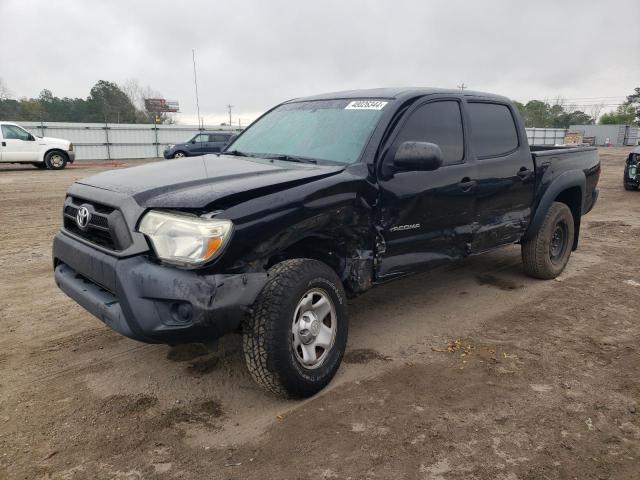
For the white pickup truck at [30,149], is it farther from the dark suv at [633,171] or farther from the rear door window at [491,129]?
the dark suv at [633,171]

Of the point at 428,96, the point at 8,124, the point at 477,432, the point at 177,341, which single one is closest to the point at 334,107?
the point at 428,96

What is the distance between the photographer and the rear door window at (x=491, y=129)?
4.27 m

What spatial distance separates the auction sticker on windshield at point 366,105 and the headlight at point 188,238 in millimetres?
1691

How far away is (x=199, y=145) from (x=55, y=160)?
246 inches

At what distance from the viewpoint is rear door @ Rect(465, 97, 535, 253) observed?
13.9 feet

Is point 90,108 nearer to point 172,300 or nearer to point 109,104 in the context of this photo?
point 109,104

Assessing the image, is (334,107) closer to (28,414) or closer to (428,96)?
(428,96)

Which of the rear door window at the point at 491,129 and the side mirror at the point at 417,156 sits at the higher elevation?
the rear door window at the point at 491,129

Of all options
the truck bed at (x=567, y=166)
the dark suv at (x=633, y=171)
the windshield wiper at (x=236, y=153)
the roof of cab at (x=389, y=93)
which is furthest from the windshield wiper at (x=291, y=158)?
the dark suv at (x=633, y=171)

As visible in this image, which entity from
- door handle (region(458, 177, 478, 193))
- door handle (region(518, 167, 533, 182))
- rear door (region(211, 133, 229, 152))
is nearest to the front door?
door handle (region(458, 177, 478, 193))

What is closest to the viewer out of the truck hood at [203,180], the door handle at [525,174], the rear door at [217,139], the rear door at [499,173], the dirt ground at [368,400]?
the dirt ground at [368,400]

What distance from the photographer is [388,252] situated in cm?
346

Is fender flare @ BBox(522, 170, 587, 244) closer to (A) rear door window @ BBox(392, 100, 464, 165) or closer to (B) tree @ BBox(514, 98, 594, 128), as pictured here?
(A) rear door window @ BBox(392, 100, 464, 165)

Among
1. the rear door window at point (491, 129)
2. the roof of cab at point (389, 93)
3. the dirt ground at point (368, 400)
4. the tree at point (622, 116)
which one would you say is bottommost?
the dirt ground at point (368, 400)
